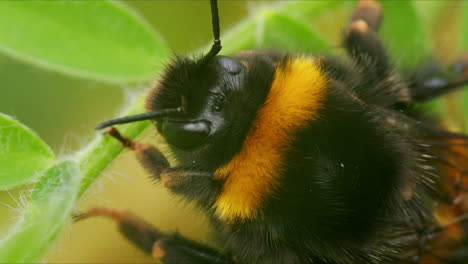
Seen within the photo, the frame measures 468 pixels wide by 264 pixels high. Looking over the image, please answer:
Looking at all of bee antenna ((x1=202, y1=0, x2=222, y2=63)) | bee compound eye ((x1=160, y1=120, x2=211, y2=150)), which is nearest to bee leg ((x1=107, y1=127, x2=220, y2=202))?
bee compound eye ((x1=160, y1=120, x2=211, y2=150))

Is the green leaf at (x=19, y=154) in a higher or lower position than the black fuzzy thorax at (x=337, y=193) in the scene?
lower

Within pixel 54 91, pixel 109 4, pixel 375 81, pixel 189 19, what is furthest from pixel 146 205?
pixel 375 81

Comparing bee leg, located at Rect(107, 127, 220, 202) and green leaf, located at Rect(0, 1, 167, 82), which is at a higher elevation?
green leaf, located at Rect(0, 1, 167, 82)

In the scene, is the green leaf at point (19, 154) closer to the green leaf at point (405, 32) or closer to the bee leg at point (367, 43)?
the bee leg at point (367, 43)

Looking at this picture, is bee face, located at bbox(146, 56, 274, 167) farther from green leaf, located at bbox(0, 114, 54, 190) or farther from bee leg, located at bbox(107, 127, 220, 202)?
green leaf, located at bbox(0, 114, 54, 190)

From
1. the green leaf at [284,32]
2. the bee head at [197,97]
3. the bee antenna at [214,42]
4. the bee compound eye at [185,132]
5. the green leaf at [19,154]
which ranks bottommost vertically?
the green leaf at [19,154]

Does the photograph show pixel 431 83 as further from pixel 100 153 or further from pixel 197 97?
pixel 100 153

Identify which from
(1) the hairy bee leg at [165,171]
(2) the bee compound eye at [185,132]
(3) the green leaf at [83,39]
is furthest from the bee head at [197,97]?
(3) the green leaf at [83,39]
